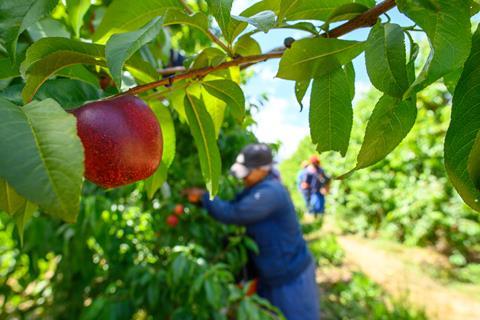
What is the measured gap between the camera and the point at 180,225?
1894 millimetres

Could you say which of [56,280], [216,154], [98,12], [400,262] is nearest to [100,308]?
[56,280]

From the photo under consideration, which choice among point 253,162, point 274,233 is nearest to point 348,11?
point 253,162

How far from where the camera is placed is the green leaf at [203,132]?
17.3 inches

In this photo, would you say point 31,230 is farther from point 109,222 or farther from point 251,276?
point 251,276

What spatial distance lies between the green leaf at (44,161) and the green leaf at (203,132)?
Result: 218 millimetres

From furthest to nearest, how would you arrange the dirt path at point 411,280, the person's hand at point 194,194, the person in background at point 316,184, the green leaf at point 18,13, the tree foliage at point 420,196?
the person in background at point 316,184, the tree foliage at point 420,196, the dirt path at point 411,280, the person's hand at point 194,194, the green leaf at point 18,13

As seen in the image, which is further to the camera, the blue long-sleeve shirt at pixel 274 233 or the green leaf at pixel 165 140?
the blue long-sleeve shirt at pixel 274 233

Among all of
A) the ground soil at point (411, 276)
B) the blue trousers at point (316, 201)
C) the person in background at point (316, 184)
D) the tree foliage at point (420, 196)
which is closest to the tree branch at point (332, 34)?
the ground soil at point (411, 276)

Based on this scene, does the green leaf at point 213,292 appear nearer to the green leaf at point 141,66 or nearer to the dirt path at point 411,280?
the green leaf at point 141,66

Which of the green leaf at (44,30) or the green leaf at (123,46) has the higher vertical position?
the green leaf at (123,46)

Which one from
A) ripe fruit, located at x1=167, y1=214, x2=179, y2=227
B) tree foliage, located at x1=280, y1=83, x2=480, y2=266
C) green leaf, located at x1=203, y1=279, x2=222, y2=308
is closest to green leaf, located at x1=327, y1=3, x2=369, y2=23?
green leaf, located at x1=203, y1=279, x2=222, y2=308

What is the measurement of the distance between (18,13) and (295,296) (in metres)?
2.29

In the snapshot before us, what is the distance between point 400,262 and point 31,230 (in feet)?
15.3

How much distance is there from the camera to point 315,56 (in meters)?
0.34
